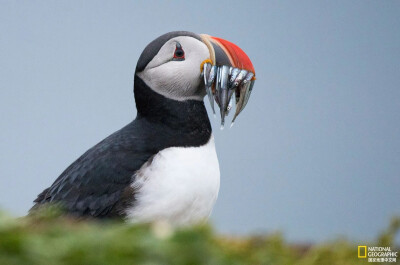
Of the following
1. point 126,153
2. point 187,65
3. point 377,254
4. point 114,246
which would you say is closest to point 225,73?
point 187,65

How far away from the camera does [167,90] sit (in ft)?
16.9

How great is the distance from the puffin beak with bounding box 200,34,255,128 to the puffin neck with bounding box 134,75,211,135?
0.50ft

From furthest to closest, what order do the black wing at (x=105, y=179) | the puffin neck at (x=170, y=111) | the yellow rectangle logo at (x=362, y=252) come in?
the puffin neck at (x=170, y=111)
the black wing at (x=105, y=179)
the yellow rectangle logo at (x=362, y=252)

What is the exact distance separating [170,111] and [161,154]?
49 centimetres

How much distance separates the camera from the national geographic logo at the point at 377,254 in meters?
2.55

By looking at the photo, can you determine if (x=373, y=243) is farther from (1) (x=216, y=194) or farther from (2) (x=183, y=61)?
(2) (x=183, y=61)

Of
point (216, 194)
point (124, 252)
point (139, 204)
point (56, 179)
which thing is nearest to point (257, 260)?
point (124, 252)

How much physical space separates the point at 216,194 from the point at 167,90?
97cm

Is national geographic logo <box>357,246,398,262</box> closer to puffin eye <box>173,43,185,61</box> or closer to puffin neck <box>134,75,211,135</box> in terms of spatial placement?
puffin neck <box>134,75,211,135</box>

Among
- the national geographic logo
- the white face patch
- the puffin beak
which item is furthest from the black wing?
the national geographic logo

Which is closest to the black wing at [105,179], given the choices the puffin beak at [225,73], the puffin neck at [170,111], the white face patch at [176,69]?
the puffin neck at [170,111]

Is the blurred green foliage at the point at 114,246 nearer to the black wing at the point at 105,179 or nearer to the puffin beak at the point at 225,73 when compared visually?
the black wing at the point at 105,179

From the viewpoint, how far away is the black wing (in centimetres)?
458

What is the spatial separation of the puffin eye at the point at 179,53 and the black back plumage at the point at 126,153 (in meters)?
0.13
